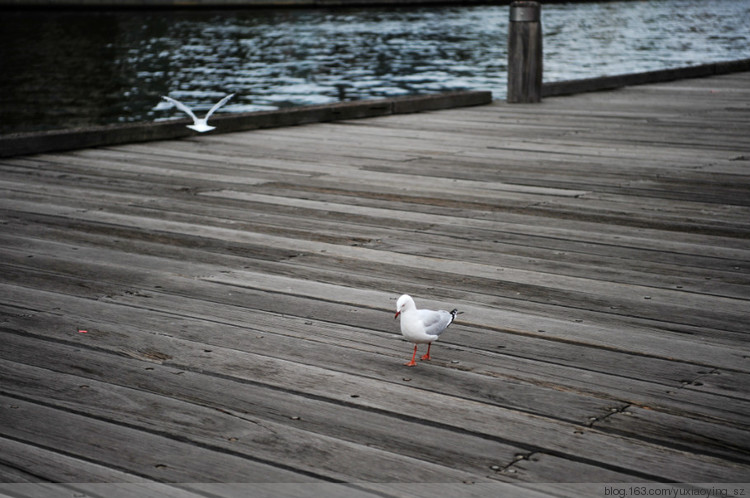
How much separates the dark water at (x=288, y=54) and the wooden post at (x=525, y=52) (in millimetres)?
10403

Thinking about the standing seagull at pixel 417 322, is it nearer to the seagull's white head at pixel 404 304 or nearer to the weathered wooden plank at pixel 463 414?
the seagull's white head at pixel 404 304

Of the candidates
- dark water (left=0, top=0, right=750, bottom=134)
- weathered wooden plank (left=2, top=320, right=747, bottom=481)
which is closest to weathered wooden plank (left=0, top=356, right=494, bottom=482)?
weathered wooden plank (left=2, top=320, right=747, bottom=481)

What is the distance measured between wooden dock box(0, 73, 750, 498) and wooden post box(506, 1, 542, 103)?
4.32m

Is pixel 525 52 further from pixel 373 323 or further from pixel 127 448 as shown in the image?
pixel 127 448

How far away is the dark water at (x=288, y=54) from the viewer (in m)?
25.6

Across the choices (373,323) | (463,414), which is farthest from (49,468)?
(373,323)

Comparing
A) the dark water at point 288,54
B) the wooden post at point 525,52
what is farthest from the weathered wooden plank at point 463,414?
the dark water at point 288,54

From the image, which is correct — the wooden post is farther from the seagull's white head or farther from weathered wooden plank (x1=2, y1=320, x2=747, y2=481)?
weathered wooden plank (x1=2, y1=320, x2=747, y2=481)

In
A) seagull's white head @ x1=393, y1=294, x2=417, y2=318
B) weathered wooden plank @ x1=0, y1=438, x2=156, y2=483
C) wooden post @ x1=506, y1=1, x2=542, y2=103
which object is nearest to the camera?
weathered wooden plank @ x1=0, y1=438, x2=156, y2=483

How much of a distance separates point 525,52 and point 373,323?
867 centimetres

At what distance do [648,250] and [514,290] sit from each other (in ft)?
3.72

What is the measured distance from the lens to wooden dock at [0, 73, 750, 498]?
2949 millimetres

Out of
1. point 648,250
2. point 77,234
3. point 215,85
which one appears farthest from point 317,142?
point 215,85

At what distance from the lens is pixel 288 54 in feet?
119
